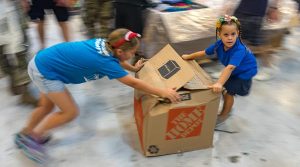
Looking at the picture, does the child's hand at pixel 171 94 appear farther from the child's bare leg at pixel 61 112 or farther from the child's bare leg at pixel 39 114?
the child's bare leg at pixel 39 114

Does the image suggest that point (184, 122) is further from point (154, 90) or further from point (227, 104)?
point (227, 104)

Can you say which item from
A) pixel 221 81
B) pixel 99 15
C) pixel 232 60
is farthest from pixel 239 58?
pixel 99 15

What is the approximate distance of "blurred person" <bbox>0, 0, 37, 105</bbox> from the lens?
1891mm

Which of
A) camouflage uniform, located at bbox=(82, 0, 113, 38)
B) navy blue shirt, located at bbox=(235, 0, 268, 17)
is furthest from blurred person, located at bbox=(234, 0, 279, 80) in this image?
camouflage uniform, located at bbox=(82, 0, 113, 38)

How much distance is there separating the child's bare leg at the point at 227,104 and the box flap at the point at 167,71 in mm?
387

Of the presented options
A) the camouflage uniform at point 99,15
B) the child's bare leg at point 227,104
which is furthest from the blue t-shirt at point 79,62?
the camouflage uniform at point 99,15

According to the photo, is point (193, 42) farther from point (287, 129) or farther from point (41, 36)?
point (41, 36)

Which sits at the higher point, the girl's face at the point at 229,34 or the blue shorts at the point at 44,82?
the girl's face at the point at 229,34

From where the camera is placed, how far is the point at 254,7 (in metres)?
2.32

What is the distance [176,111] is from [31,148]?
2.56ft

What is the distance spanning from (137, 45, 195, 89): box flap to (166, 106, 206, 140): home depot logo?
134 millimetres

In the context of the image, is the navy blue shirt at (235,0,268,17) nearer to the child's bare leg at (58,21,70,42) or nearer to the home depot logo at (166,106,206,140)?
the home depot logo at (166,106,206,140)

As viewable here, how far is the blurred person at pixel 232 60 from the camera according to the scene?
1.65 metres

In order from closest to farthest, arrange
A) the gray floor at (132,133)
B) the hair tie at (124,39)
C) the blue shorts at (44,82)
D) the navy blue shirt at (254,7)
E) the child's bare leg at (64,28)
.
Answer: the hair tie at (124,39)
the blue shorts at (44,82)
the gray floor at (132,133)
the navy blue shirt at (254,7)
the child's bare leg at (64,28)
